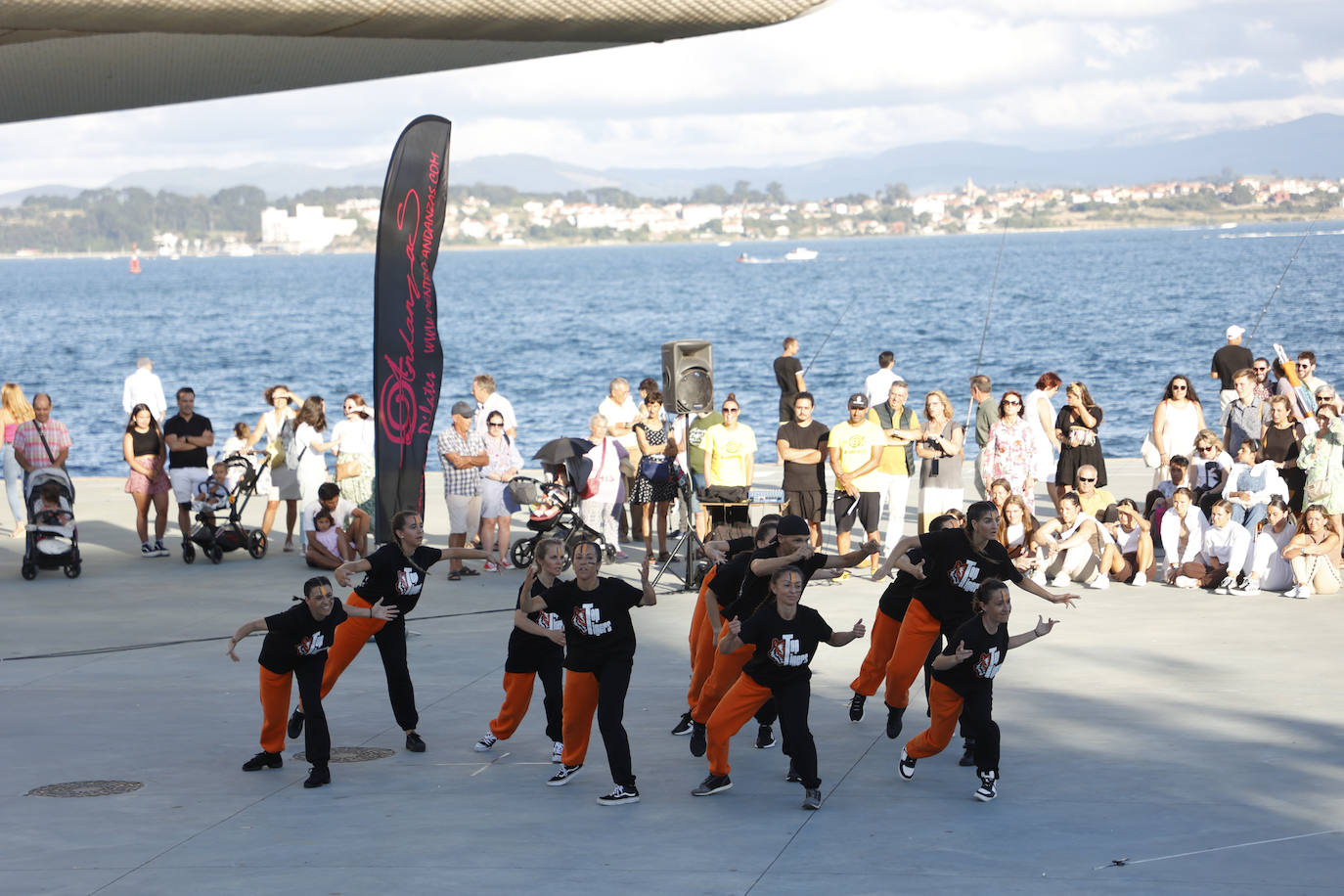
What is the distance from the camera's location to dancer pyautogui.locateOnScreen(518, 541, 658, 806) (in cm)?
805

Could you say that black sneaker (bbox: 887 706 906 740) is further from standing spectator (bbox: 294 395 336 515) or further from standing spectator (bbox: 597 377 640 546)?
standing spectator (bbox: 294 395 336 515)

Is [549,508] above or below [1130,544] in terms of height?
above

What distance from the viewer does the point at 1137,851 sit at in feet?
23.1

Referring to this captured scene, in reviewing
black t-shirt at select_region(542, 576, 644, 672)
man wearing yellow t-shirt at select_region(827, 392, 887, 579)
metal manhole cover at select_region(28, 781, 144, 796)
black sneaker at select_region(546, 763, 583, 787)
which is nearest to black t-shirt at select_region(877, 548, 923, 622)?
black t-shirt at select_region(542, 576, 644, 672)

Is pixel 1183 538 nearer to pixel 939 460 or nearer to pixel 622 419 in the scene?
pixel 939 460

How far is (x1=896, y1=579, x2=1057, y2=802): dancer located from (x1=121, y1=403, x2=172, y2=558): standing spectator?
406 inches

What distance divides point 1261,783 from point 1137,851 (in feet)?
4.65

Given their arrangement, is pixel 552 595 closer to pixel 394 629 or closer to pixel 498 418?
pixel 394 629

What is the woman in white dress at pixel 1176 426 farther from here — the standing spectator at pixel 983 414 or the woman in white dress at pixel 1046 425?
the standing spectator at pixel 983 414

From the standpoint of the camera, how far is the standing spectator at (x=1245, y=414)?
15.8m

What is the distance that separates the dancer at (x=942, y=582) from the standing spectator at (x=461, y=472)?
21.5 ft

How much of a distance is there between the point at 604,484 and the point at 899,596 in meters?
6.08

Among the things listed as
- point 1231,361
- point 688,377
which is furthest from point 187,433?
point 1231,361

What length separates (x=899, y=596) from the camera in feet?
31.0
